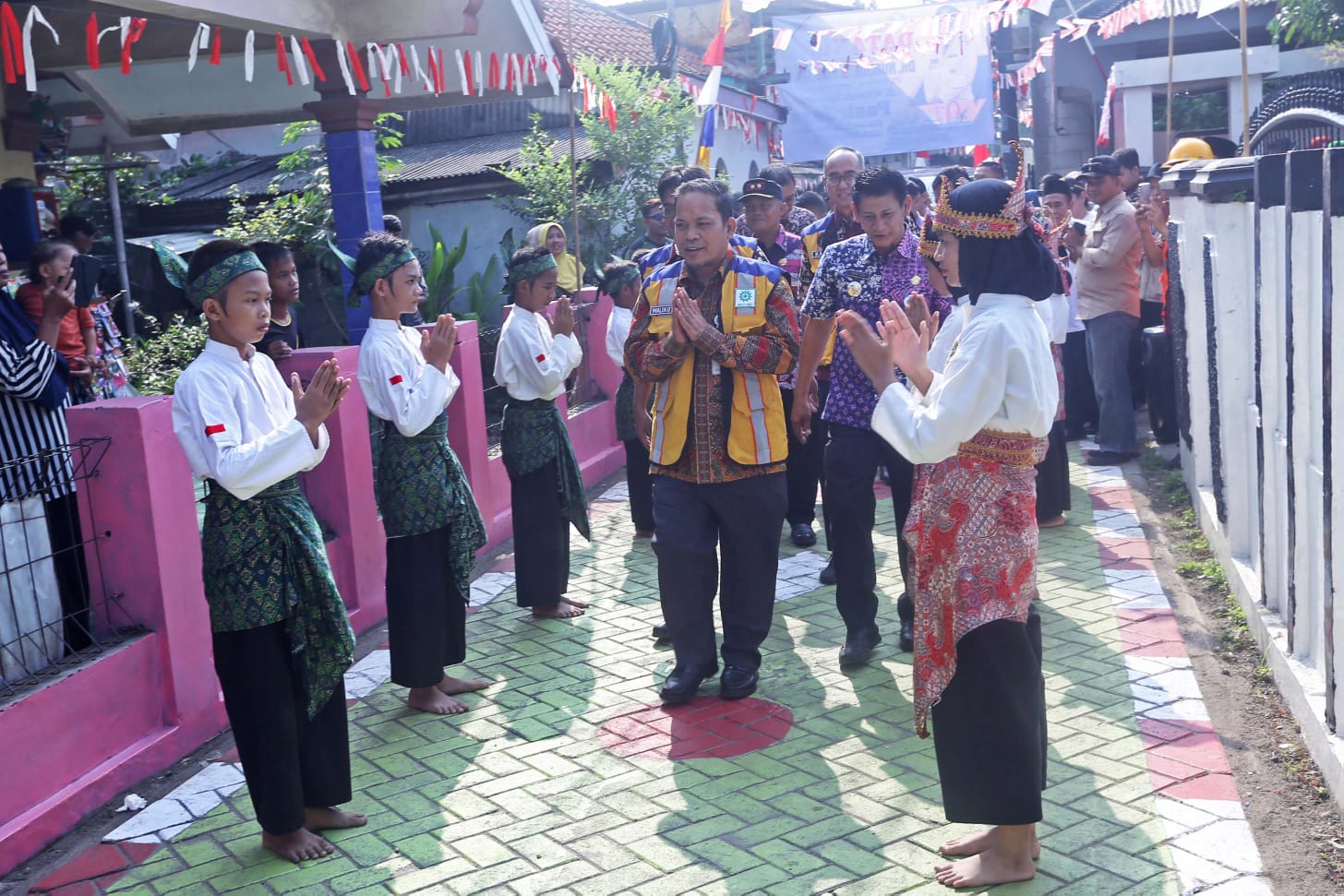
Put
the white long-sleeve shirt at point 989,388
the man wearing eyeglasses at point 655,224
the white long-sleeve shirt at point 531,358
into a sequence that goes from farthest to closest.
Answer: the man wearing eyeglasses at point 655,224, the white long-sleeve shirt at point 531,358, the white long-sleeve shirt at point 989,388

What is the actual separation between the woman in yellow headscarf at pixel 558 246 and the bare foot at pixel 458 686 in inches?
91.5

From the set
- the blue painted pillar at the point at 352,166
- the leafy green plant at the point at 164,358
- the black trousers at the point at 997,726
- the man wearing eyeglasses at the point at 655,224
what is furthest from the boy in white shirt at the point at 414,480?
the leafy green plant at the point at 164,358

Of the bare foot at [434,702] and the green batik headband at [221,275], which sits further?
the bare foot at [434,702]

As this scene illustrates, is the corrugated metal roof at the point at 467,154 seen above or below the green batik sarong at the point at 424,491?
above

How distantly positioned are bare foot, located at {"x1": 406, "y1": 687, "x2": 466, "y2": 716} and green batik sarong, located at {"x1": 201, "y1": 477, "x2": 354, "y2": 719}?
1.25 metres

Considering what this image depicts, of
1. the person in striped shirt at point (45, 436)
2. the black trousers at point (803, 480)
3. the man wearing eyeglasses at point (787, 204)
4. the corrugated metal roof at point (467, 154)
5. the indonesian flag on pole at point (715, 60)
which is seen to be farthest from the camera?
the corrugated metal roof at point (467, 154)

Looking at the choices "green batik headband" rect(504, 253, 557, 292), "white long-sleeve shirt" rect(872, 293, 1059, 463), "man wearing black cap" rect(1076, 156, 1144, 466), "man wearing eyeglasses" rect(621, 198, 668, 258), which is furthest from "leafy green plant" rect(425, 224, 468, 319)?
"white long-sleeve shirt" rect(872, 293, 1059, 463)

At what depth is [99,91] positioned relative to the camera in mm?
10891

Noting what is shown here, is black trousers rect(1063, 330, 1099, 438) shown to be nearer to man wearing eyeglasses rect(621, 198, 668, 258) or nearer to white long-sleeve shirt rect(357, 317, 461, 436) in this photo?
man wearing eyeglasses rect(621, 198, 668, 258)

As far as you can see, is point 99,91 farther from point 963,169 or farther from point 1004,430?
point 1004,430

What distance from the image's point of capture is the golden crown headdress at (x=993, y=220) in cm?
350

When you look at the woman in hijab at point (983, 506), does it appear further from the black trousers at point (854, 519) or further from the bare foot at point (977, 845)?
the black trousers at point (854, 519)

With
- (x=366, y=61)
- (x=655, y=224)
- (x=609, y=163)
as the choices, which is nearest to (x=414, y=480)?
(x=655, y=224)

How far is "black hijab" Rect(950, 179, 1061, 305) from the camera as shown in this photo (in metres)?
3.49
